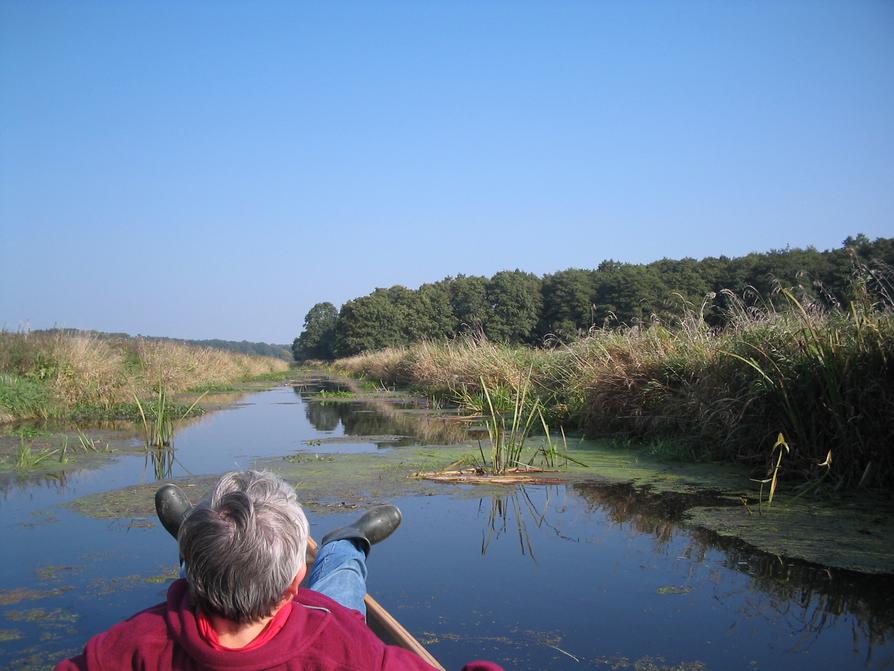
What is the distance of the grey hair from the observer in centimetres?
148

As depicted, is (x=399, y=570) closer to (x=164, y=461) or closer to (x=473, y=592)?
(x=473, y=592)

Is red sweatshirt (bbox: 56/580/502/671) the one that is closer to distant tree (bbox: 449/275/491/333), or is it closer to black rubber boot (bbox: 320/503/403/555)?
black rubber boot (bbox: 320/503/403/555)

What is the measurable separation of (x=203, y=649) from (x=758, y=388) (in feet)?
18.8

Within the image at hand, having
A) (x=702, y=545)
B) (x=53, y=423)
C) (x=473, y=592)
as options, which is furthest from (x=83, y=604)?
(x=53, y=423)

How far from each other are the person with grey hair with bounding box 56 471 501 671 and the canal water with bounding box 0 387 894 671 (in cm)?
144

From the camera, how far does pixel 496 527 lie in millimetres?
5000

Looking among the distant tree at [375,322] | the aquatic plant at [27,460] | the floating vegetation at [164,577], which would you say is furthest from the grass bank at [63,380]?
the distant tree at [375,322]

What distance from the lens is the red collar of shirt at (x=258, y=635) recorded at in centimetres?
152

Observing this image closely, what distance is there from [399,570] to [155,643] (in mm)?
2623

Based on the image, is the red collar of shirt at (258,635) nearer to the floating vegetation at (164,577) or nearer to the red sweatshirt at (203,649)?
the red sweatshirt at (203,649)

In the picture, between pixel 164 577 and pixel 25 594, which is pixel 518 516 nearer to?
pixel 164 577

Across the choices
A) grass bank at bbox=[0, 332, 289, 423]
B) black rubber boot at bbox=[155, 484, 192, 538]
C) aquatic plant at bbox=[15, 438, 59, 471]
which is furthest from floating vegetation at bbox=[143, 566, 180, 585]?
grass bank at bbox=[0, 332, 289, 423]

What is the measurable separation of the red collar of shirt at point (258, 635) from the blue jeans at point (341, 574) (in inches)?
32.2

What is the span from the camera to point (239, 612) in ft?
4.96
